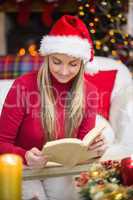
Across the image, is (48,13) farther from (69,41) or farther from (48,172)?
(48,172)

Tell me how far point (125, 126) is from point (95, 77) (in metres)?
0.34

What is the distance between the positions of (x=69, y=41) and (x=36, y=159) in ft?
1.53

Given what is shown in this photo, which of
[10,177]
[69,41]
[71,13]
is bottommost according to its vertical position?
[10,177]

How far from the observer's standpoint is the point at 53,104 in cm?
173

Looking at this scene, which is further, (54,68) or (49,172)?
(54,68)

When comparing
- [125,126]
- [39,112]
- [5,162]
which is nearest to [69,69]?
[39,112]

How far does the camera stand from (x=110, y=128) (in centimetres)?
246

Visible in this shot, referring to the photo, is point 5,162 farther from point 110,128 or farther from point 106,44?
point 106,44

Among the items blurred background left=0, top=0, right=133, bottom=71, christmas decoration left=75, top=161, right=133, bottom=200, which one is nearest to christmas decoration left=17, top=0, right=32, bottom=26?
blurred background left=0, top=0, right=133, bottom=71

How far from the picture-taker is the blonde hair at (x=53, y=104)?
172 cm

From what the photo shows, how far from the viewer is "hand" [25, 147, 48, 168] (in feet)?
4.89

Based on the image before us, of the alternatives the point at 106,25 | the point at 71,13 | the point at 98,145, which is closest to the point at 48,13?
the point at 71,13

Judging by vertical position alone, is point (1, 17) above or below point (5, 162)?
above

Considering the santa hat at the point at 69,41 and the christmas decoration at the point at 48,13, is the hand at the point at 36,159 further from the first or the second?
the christmas decoration at the point at 48,13
